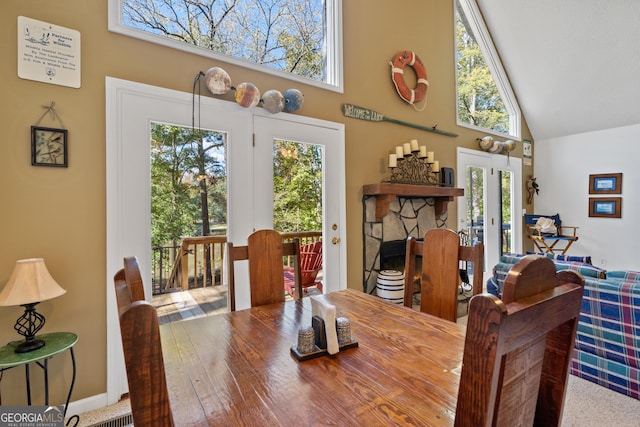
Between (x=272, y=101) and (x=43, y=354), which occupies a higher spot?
(x=272, y=101)

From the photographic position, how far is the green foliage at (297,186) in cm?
281

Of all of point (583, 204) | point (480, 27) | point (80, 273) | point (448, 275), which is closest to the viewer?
point (448, 275)

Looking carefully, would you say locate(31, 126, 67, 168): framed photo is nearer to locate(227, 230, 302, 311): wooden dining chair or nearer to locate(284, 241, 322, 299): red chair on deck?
locate(227, 230, 302, 311): wooden dining chair

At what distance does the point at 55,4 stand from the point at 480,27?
17.5ft

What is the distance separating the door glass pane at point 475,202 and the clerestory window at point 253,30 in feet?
8.55

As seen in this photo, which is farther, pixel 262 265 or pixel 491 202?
pixel 491 202

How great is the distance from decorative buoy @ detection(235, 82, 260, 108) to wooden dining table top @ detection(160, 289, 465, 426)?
171cm

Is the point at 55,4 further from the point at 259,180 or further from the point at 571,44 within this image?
the point at 571,44

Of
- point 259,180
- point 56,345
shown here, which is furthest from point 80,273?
point 259,180

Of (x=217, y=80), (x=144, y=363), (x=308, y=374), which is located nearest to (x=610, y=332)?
(x=308, y=374)

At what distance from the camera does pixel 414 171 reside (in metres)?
3.73

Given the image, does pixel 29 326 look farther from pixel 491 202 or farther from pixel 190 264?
pixel 491 202

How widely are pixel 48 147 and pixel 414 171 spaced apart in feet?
11.0

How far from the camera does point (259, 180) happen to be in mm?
2670
